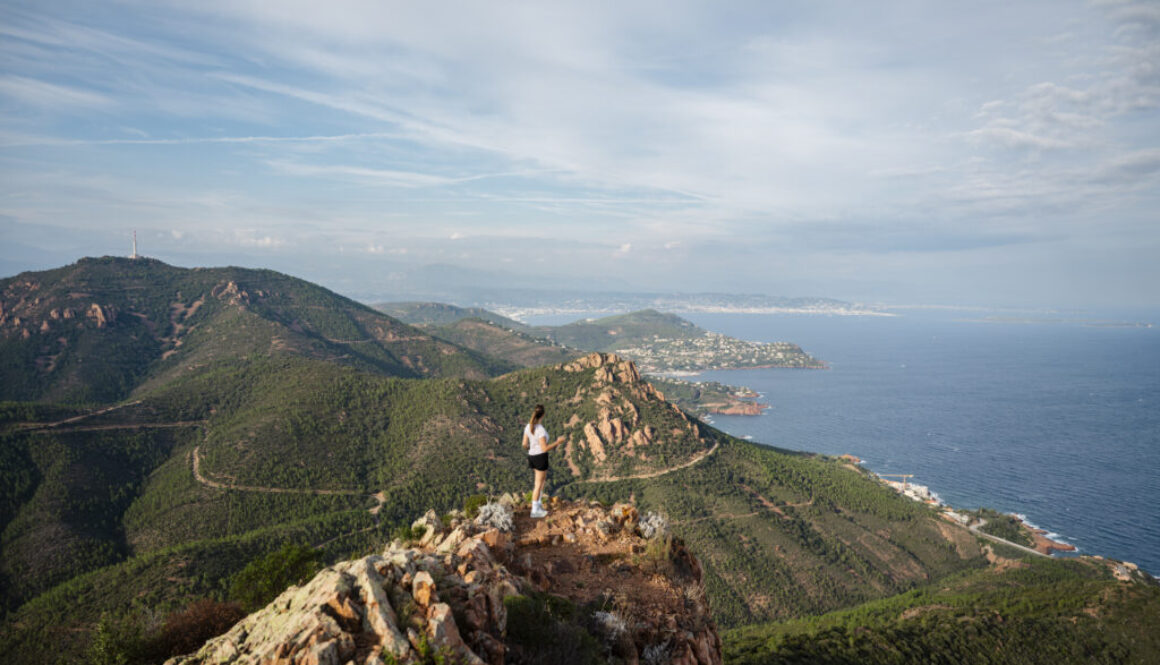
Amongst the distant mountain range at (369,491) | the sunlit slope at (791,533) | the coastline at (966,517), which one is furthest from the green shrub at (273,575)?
the coastline at (966,517)

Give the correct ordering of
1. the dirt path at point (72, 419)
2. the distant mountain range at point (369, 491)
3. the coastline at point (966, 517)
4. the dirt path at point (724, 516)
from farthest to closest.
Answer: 1. the coastline at point (966, 517)
2. the dirt path at point (724, 516)
3. the dirt path at point (72, 419)
4. the distant mountain range at point (369, 491)

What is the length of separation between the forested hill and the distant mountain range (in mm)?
689

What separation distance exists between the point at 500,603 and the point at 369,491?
58.5 metres

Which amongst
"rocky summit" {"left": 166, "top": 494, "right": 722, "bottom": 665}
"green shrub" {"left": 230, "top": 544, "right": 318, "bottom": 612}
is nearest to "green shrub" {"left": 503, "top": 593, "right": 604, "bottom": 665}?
"rocky summit" {"left": 166, "top": 494, "right": 722, "bottom": 665}

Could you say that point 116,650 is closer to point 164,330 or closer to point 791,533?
point 791,533

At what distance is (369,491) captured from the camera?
201 feet

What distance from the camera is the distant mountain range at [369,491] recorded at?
126 feet

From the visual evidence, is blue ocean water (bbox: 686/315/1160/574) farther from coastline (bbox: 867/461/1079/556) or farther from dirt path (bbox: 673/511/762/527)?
dirt path (bbox: 673/511/762/527)

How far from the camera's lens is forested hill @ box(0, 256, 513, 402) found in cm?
9488

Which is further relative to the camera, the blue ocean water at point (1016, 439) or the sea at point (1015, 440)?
the blue ocean water at point (1016, 439)

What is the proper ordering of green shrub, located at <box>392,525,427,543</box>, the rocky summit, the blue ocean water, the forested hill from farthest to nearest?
the forested hill, the blue ocean water, green shrub, located at <box>392,525,427,543</box>, the rocky summit

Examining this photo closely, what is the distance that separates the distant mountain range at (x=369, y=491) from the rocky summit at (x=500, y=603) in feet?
4.50

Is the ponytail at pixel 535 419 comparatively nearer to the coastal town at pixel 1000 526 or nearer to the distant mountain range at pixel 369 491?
the distant mountain range at pixel 369 491

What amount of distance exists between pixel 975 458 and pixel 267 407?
5680 inches
